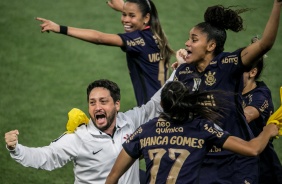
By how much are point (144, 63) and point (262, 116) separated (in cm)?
149

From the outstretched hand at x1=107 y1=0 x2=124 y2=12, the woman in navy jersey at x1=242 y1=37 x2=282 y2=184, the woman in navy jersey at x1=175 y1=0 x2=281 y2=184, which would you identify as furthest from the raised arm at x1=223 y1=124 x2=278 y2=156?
the outstretched hand at x1=107 y1=0 x2=124 y2=12

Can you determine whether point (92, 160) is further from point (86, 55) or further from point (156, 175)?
point (86, 55)

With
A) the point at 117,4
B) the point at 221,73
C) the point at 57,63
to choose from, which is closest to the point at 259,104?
the point at 221,73

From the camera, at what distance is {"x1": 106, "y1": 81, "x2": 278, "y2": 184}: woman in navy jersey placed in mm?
6039

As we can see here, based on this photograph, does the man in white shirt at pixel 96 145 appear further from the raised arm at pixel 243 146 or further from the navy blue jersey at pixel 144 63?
the navy blue jersey at pixel 144 63

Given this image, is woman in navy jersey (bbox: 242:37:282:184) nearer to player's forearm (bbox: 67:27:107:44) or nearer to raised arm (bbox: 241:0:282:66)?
raised arm (bbox: 241:0:282:66)

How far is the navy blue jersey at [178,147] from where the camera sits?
6031 mm

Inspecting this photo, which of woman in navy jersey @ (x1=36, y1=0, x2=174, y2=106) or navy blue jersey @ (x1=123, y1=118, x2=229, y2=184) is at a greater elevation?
woman in navy jersey @ (x1=36, y1=0, x2=174, y2=106)

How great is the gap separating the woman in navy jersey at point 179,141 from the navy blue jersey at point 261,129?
6.84 feet

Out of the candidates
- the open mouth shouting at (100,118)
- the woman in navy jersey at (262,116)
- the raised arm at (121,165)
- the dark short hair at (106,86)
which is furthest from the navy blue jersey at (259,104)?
the raised arm at (121,165)

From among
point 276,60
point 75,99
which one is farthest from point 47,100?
point 276,60

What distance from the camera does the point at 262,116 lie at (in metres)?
8.37

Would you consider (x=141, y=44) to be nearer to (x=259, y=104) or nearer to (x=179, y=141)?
(x=259, y=104)

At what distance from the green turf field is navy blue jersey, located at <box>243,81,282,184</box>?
2.33 m
